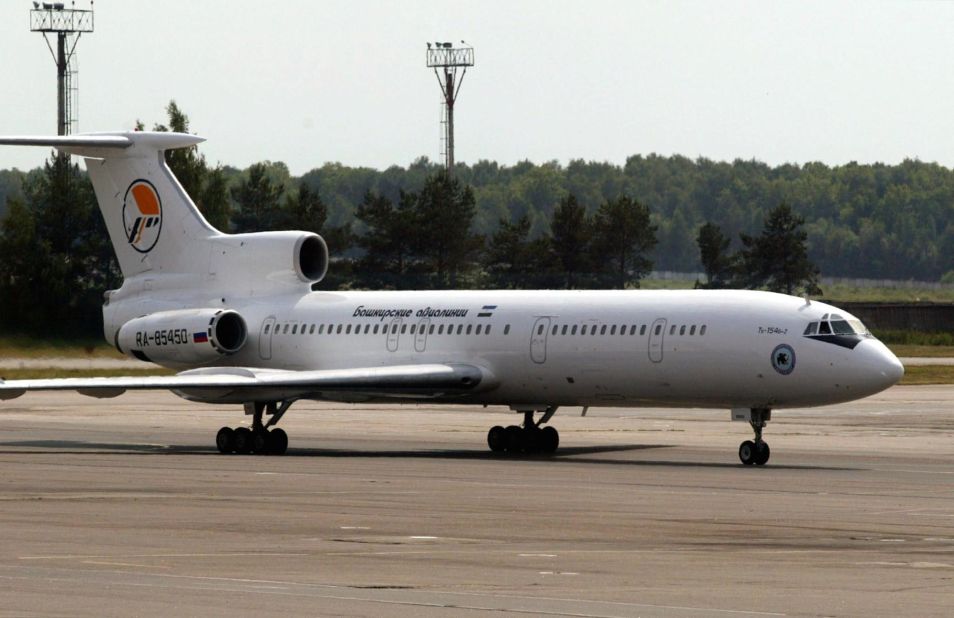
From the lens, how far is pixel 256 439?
113ft

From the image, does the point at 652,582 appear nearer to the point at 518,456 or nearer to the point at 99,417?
the point at 518,456

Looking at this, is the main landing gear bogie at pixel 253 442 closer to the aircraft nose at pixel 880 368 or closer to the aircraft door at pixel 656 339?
the aircraft door at pixel 656 339

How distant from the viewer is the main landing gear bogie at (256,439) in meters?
34.5

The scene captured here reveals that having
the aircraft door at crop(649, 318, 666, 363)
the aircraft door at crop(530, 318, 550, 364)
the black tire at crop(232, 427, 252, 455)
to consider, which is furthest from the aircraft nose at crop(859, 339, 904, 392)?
the black tire at crop(232, 427, 252, 455)

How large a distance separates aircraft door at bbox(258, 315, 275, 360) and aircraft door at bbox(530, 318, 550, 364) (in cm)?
689

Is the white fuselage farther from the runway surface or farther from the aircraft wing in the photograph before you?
the runway surface

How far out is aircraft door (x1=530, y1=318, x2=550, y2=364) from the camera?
3348cm

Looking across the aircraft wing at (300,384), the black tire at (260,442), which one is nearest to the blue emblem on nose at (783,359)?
the aircraft wing at (300,384)

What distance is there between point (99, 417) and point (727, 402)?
21887mm

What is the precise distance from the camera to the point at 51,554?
55.3 feet

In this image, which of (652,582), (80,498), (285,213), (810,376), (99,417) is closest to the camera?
(652,582)

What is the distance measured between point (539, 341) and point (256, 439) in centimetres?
583

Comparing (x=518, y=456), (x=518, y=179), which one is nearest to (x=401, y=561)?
(x=518, y=456)

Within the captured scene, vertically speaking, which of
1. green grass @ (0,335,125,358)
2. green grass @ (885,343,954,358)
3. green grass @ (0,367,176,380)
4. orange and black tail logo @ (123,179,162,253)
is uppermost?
orange and black tail logo @ (123,179,162,253)
